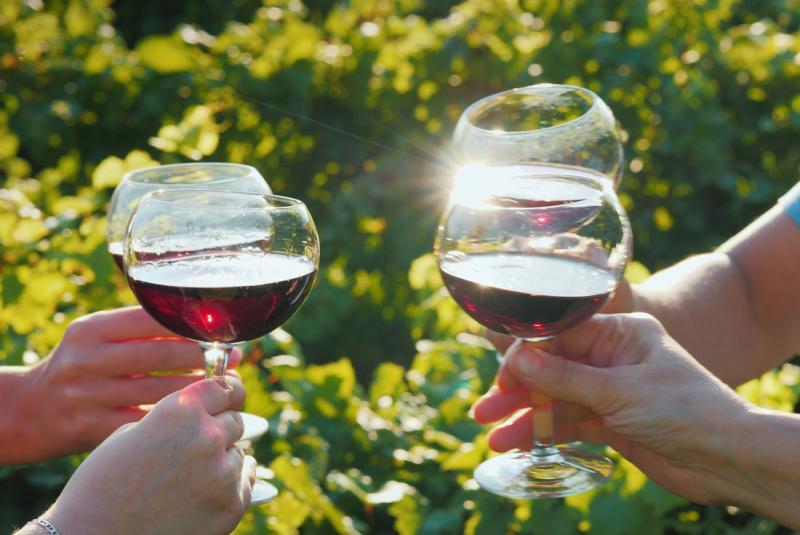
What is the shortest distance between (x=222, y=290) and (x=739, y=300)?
5.43 ft

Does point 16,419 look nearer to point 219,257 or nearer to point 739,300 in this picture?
point 219,257

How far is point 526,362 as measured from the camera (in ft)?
6.98

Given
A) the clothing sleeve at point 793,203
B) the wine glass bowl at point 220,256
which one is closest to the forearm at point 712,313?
the clothing sleeve at point 793,203

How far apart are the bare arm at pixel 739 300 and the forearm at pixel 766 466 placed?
0.70m

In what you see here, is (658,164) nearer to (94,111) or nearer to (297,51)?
(297,51)

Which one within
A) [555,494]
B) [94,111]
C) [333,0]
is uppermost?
Answer: [555,494]

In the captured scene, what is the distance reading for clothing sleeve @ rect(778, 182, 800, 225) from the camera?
2.74 m

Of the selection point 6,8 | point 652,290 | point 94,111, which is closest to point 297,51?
point 94,111

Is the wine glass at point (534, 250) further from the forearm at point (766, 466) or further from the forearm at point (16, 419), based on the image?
the forearm at point (16, 419)

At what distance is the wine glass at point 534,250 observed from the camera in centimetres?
197

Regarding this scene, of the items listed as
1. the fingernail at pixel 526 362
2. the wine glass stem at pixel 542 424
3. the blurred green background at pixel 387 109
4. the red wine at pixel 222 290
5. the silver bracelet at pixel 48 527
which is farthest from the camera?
the blurred green background at pixel 387 109

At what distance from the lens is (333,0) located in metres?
10.2

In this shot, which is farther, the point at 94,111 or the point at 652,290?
the point at 94,111

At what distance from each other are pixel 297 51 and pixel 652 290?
2663 mm
